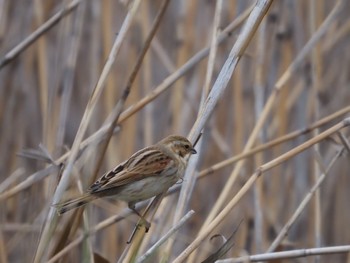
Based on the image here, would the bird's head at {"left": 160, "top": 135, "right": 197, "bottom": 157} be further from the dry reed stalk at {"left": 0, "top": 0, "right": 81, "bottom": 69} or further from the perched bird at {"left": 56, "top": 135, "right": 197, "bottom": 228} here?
the dry reed stalk at {"left": 0, "top": 0, "right": 81, "bottom": 69}

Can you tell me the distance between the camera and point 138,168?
206 centimetres

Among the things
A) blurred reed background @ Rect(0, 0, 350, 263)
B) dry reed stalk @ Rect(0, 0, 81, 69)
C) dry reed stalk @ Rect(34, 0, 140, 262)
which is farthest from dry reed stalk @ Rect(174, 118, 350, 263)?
dry reed stalk @ Rect(0, 0, 81, 69)

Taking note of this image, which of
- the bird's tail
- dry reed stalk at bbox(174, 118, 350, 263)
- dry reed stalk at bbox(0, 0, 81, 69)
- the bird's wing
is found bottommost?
dry reed stalk at bbox(174, 118, 350, 263)

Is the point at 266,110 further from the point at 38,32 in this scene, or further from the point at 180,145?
the point at 38,32

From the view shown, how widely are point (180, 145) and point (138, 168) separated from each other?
135 mm

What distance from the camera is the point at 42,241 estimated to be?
1.82m

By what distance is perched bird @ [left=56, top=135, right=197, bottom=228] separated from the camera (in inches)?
78.6

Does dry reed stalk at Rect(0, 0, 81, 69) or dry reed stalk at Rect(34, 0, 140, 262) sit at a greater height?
dry reed stalk at Rect(0, 0, 81, 69)

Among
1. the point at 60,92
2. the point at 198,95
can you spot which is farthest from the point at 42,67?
the point at 198,95

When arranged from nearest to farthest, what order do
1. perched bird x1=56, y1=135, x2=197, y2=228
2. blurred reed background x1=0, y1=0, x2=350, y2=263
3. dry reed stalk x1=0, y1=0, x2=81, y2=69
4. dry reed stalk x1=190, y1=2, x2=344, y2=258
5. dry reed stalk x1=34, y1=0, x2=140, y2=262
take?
dry reed stalk x1=34, y1=0, x2=140, y2=262 < perched bird x1=56, y1=135, x2=197, y2=228 < dry reed stalk x1=190, y1=2, x2=344, y2=258 < dry reed stalk x1=0, y1=0, x2=81, y2=69 < blurred reed background x1=0, y1=0, x2=350, y2=263

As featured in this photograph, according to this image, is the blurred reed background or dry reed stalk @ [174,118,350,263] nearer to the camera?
dry reed stalk @ [174,118,350,263]

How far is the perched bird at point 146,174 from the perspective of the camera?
200 cm

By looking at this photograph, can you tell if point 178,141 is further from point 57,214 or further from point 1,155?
point 1,155

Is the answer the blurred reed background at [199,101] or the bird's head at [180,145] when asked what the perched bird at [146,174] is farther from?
Result: the blurred reed background at [199,101]
